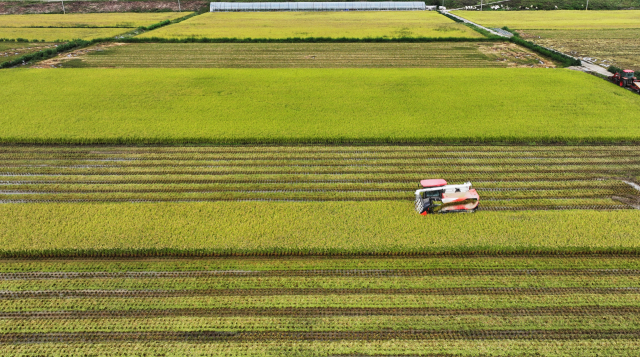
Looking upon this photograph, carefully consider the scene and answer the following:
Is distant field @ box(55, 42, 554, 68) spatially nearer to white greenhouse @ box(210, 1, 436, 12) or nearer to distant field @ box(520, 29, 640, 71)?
distant field @ box(520, 29, 640, 71)

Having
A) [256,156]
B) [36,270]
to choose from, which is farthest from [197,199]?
[36,270]

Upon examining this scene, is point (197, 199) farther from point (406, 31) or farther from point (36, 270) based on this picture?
point (406, 31)

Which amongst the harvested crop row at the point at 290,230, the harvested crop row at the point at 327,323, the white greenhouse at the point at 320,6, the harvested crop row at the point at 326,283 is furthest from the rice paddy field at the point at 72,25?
the harvested crop row at the point at 327,323

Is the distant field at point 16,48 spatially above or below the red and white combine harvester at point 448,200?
A: above

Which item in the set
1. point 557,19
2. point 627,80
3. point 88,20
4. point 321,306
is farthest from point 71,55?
point 557,19

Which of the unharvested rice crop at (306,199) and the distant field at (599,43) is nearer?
the unharvested rice crop at (306,199)

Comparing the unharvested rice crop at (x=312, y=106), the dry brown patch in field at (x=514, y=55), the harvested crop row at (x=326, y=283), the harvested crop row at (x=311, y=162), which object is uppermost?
the dry brown patch in field at (x=514, y=55)

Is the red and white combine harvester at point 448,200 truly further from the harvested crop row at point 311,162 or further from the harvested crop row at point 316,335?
the harvested crop row at point 316,335

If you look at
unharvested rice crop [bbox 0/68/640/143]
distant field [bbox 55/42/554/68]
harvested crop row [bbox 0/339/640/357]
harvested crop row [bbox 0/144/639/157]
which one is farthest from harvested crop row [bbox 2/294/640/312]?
distant field [bbox 55/42/554/68]
